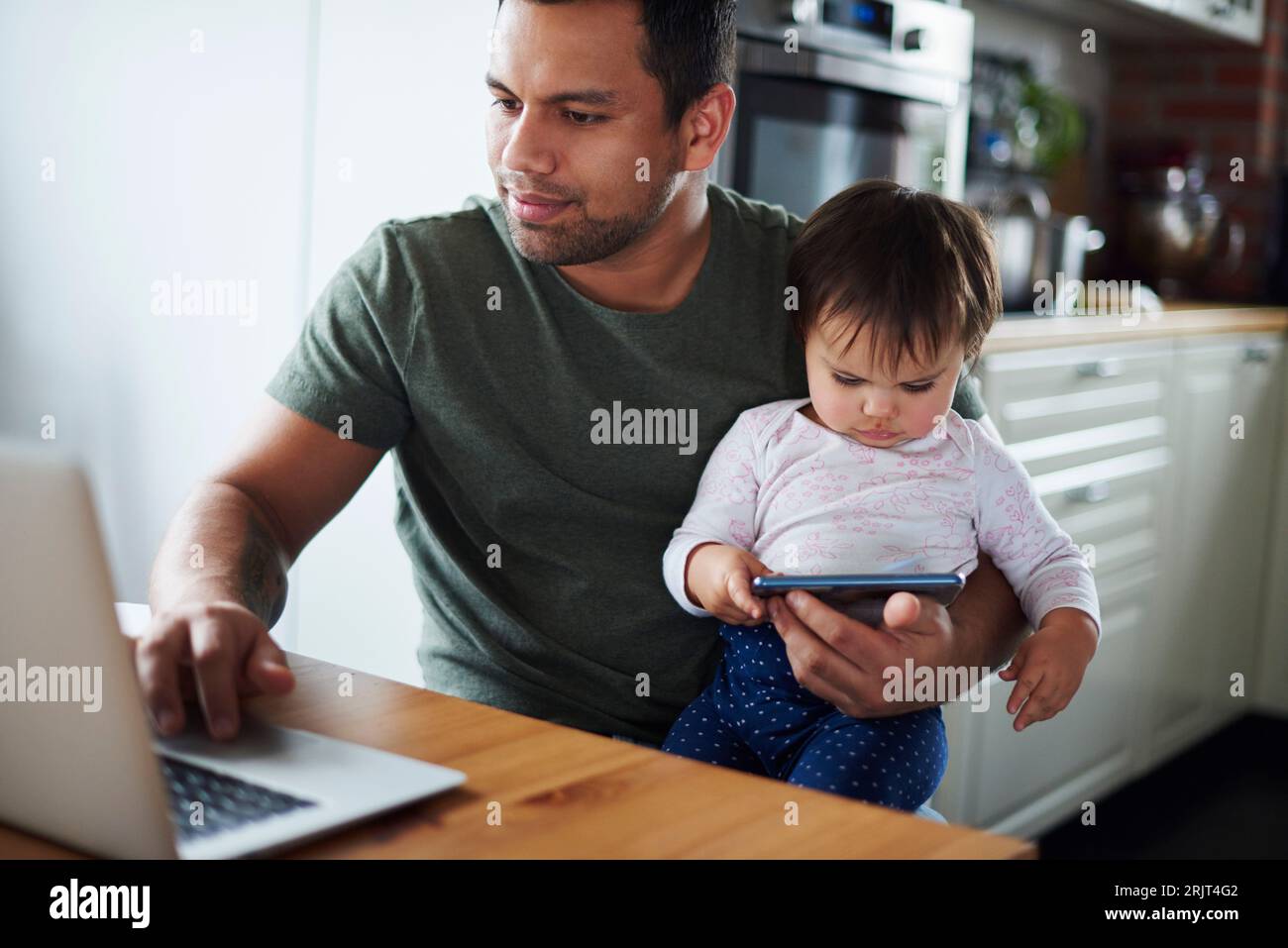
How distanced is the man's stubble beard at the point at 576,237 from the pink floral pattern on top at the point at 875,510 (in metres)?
0.23

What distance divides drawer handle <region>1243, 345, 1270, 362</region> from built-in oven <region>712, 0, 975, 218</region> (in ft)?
3.50

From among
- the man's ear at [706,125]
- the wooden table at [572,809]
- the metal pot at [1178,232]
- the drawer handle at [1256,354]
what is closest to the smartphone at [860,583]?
the wooden table at [572,809]

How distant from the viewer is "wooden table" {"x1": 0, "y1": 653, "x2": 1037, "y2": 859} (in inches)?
26.8

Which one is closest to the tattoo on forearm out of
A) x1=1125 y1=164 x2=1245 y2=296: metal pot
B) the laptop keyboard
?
the laptop keyboard

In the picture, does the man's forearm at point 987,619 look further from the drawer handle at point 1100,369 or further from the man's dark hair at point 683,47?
the drawer handle at point 1100,369

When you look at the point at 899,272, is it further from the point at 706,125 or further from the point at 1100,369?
the point at 1100,369

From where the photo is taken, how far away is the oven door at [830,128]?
2.03 meters

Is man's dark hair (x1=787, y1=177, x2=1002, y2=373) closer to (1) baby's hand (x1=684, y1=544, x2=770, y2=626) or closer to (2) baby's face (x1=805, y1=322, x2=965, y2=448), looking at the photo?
(2) baby's face (x1=805, y1=322, x2=965, y2=448)

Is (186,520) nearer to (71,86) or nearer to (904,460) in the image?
(904,460)

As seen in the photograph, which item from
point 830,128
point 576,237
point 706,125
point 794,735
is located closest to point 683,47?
point 706,125

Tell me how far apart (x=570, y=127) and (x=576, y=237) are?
0.11 meters

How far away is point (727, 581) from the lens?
3.62 feet

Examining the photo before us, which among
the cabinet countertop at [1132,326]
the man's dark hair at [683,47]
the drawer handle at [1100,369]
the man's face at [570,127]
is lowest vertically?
the drawer handle at [1100,369]
